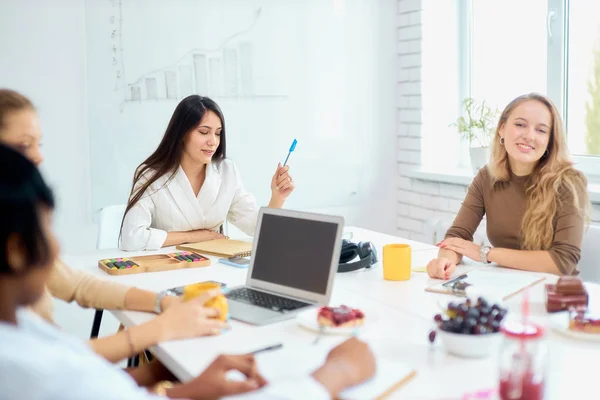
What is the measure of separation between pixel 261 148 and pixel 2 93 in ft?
7.50

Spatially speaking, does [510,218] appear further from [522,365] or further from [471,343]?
[522,365]

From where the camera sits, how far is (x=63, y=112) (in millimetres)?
3342

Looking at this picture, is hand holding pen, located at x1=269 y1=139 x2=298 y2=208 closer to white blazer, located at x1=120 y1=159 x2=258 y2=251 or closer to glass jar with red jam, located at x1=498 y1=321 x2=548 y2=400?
white blazer, located at x1=120 y1=159 x2=258 y2=251

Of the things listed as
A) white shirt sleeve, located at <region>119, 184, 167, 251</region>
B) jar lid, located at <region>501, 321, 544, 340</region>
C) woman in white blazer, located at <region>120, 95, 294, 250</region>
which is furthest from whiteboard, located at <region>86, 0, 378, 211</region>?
jar lid, located at <region>501, 321, 544, 340</region>

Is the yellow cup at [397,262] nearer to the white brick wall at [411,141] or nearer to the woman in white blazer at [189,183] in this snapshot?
the woman in white blazer at [189,183]

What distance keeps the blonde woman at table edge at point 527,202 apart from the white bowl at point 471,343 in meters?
0.67

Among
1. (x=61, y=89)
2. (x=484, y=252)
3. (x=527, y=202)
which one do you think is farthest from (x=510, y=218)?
(x=61, y=89)

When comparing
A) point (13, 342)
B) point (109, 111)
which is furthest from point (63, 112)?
point (13, 342)

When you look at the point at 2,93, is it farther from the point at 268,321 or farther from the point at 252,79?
the point at 252,79

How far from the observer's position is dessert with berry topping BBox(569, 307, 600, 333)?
4.52ft

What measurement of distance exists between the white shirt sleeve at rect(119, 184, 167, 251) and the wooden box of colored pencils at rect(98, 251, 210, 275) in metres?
0.19

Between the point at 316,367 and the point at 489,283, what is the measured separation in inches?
30.4

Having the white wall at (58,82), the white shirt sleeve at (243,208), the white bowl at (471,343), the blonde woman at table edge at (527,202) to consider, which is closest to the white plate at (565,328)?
the white bowl at (471,343)

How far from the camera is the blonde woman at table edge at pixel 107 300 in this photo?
4.73 feet
